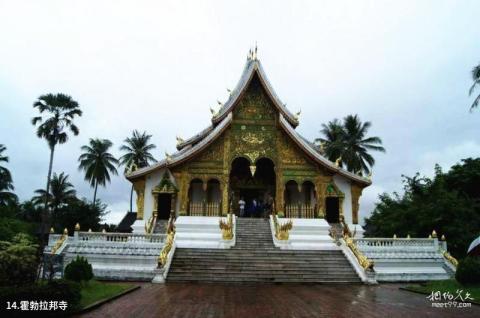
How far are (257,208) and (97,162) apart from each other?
24.1 meters

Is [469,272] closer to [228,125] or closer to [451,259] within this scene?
[451,259]

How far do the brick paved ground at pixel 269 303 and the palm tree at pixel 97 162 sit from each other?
3024 centimetres

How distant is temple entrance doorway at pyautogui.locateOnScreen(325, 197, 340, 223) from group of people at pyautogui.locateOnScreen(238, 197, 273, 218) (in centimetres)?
329

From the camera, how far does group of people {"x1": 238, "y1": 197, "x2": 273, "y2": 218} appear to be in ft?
66.7

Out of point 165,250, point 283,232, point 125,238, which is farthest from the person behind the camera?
point 283,232

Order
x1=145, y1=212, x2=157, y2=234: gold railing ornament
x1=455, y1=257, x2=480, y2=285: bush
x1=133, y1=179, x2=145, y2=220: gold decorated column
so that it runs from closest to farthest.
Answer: x1=455, y1=257, x2=480, y2=285: bush → x1=145, y1=212, x2=157, y2=234: gold railing ornament → x1=133, y1=179, x2=145, y2=220: gold decorated column

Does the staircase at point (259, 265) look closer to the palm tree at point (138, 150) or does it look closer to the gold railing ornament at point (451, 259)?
the gold railing ornament at point (451, 259)

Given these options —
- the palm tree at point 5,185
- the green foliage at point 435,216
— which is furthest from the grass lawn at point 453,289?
the palm tree at point 5,185

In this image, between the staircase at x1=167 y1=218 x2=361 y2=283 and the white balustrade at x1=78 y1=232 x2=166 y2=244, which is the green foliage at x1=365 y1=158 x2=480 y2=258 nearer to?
the staircase at x1=167 y1=218 x2=361 y2=283

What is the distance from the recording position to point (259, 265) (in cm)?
1316

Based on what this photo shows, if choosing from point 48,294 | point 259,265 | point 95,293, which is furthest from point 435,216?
point 48,294

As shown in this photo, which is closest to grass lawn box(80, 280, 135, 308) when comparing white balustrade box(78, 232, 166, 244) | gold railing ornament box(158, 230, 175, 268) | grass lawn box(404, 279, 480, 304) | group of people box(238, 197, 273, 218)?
gold railing ornament box(158, 230, 175, 268)

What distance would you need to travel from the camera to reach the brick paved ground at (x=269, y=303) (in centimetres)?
686

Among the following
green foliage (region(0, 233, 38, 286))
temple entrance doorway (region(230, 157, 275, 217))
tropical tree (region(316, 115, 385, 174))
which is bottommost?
green foliage (region(0, 233, 38, 286))
